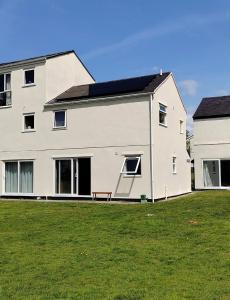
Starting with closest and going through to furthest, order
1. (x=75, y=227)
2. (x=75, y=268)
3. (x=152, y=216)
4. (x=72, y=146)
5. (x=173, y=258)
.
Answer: (x=75, y=268), (x=173, y=258), (x=75, y=227), (x=152, y=216), (x=72, y=146)

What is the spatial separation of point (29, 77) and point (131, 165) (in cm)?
976

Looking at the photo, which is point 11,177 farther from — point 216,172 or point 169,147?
point 216,172

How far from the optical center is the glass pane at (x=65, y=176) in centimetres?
2673

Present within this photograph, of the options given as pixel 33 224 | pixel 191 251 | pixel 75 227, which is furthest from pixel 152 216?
pixel 191 251

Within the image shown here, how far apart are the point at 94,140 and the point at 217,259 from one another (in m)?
16.6

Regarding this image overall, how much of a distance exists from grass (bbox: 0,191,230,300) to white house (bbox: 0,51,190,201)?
5.74m

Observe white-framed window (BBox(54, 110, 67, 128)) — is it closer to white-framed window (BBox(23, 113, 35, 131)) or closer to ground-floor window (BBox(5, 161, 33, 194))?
white-framed window (BBox(23, 113, 35, 131))

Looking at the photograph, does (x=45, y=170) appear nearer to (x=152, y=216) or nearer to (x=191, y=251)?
(x=152, y=216)

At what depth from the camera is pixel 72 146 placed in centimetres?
2669

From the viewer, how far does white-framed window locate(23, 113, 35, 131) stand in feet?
93.8

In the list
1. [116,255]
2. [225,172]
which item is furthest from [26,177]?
[116,255]

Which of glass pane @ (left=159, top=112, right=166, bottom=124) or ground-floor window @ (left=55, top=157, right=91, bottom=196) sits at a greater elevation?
glass pane @ (left=159, top=112, right=166, bottom=124)

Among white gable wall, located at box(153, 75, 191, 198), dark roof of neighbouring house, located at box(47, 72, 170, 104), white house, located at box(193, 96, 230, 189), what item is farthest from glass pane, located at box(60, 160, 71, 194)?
white house, located at box(193, 96, 230, 189)

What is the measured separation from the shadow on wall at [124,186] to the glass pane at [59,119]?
18.2 feet
